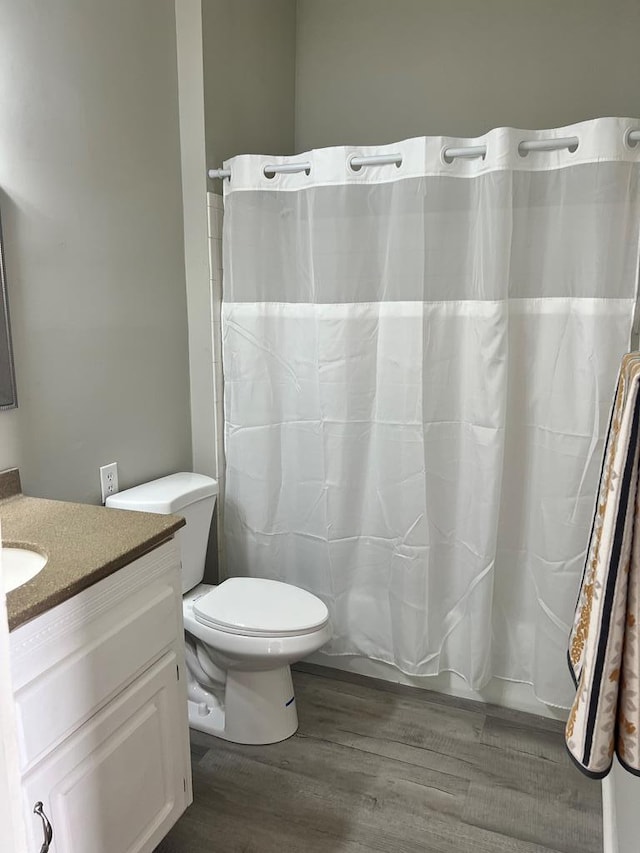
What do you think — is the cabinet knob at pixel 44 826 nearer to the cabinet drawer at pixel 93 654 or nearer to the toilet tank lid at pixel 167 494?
the cabinet drawer at pixel 93 654

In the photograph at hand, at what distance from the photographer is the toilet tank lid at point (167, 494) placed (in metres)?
1.96

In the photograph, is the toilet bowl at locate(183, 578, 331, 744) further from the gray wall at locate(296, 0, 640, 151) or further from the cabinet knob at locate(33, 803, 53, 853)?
the gray wall at locate(296, 0, 640, 151)

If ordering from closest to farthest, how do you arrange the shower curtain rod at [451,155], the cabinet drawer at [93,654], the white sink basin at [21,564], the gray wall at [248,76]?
the cabinet drawer at [93,654], the white sink basin at [21,564], the shower curtain rod at [451,155], the gray wall at [248,76]

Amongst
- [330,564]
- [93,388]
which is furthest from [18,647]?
[330,564]

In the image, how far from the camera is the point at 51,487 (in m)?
1.82

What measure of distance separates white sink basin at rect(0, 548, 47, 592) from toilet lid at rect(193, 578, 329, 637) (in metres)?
0.70

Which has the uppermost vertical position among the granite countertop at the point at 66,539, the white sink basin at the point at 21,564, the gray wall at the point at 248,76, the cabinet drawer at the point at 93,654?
the gray wall at the point at 248,76

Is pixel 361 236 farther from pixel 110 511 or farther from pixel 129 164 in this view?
pixel 110 511

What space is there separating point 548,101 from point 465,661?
2.06 m

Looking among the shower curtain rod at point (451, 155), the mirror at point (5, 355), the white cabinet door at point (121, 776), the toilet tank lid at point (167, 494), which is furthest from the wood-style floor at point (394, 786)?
the shower curtain rod at point (451, 155)

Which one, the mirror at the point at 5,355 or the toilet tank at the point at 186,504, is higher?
the mirror at the point at 5,355

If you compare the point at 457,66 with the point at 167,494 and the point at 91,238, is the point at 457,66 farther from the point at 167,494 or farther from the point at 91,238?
the point at 167,494

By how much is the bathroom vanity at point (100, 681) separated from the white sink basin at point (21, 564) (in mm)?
31

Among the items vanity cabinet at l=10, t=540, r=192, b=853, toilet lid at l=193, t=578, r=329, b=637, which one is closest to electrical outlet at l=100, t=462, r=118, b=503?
toilet lid at l=193, t=578, r=329, b=637
